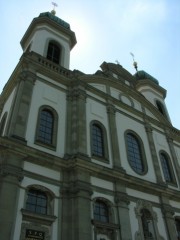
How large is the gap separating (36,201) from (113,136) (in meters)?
7.25

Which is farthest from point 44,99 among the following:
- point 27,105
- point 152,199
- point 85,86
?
point 152,199

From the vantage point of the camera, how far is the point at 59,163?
46.6 ft

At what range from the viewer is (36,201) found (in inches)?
505

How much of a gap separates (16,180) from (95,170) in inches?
171

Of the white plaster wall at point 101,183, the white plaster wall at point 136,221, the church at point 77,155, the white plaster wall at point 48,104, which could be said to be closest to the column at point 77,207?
the church at point 77,155

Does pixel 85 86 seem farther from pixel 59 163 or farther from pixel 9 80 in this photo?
pixel 59 163

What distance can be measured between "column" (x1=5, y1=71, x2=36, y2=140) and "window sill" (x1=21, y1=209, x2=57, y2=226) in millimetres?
3589

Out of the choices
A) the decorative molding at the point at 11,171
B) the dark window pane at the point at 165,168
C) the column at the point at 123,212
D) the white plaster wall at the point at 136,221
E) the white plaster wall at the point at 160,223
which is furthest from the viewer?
the dark window pane at the point at 165,168

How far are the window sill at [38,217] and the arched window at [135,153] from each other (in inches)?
285

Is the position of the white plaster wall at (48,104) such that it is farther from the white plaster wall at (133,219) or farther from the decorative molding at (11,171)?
the white plaster wall at (133,219)

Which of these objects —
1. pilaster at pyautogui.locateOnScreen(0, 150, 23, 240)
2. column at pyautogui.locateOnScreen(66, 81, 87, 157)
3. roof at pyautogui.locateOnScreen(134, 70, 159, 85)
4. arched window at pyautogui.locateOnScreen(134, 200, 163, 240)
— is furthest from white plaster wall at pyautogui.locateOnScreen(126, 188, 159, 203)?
roof at pyautogui.locateOnScreen(134, 70, 159, 85)

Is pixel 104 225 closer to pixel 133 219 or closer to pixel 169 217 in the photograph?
pixel 133 219

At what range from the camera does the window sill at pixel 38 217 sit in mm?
11844

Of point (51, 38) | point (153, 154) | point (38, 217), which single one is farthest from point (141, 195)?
point (51, 38)
